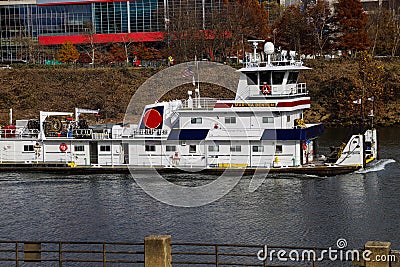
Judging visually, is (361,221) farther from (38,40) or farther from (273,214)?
(38,40)

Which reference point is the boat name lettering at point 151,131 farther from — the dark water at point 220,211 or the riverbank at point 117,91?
the riverbank at point 117,91

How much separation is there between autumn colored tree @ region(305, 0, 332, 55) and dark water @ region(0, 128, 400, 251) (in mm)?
51831

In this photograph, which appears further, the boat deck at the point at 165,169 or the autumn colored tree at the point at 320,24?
the autumn colored tree at the point at 320,24

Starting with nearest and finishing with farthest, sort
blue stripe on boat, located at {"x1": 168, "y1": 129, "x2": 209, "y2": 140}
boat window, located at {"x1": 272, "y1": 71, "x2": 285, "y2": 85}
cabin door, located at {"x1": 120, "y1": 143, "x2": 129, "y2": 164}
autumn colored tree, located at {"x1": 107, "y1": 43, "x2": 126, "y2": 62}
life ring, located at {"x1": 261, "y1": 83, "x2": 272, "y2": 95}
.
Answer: blue stripe on boat, located at {"x1": 168, "y1": 129, "x2": 209, "y2": 140}, life ring, located at {"x1": 261, "y1": 83, "x2": 272, "y2": 95}, boat window, located at {"x1": 272, "y1": 71, "x2": 285, "y2": 85}, cabin door, located at {"x1": 120, "y1": 143, "x2": 129, "y2": 164}, autumn colored tree, located at {"x1": 107, "y1": 43, "x2": 126, "y2": 62}

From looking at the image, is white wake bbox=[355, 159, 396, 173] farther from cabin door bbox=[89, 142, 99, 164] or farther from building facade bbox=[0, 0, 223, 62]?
building facade bbox=[0, 0, 223, 62]

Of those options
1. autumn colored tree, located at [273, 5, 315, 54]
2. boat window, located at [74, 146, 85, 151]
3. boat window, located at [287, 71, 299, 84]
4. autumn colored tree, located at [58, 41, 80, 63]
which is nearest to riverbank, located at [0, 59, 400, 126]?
autumn colored tree, located at [273, 5, 315, 54]

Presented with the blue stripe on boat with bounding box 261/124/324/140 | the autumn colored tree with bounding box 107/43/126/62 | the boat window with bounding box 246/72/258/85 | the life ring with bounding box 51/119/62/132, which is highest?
the autumn colored tree with bounding box 107/43/126/62

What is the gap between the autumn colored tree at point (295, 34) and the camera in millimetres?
103975

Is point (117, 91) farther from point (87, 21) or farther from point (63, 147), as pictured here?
point (63, 147)

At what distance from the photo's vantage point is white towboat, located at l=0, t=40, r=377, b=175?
2052 inches

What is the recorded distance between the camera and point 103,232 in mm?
39219

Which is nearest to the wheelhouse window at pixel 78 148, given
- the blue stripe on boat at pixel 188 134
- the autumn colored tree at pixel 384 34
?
the blue stripe on boat at pixel 188 134

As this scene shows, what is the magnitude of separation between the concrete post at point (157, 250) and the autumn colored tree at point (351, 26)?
7945 cm

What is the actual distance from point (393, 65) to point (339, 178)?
163ft
